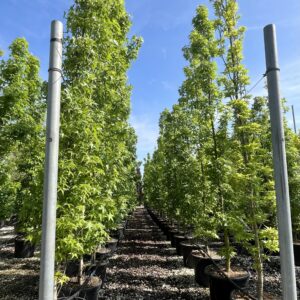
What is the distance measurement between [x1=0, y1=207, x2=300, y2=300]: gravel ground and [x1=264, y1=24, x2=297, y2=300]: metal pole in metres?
4.34

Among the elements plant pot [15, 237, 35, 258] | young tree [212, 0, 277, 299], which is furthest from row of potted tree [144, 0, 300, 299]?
plant pot [15, 237, 35, 258]

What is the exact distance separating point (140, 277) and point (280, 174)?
260 inches

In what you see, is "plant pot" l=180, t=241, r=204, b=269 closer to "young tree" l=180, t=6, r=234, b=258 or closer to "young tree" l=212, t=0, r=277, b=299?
"young tree" l=180, t=6, r=234, b=258

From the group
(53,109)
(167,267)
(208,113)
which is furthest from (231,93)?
(167,267)

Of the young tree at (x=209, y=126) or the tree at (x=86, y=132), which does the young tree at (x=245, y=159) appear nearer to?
the young tree at (x=209, y=126)

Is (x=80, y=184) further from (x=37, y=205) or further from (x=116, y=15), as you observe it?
(x=116, y=15)

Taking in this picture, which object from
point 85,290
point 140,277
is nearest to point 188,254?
point 140,277

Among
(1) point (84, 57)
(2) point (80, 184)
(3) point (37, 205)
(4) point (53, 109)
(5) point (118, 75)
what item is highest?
(5) point (118, 75)

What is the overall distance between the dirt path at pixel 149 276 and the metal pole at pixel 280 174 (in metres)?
4.68

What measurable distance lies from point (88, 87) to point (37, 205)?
212 cm

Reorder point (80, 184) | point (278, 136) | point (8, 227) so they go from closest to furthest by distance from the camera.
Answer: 1. point (278, 136)
2. point (80, 184)
3. point (8, 227)

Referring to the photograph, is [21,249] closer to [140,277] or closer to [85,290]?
[140,277]

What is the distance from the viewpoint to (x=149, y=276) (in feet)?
27.2

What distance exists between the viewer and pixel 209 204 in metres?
8.05
